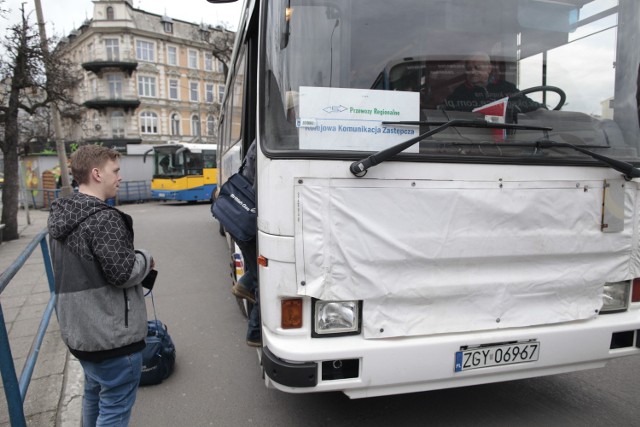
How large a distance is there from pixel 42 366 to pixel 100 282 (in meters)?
2.58

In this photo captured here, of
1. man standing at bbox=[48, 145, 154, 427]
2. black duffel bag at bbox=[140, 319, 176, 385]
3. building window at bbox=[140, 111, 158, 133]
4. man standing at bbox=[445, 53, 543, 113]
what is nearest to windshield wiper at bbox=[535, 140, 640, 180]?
man standing at bbox=[445, 53, 543, 113]

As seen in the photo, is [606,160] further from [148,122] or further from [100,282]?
[148,122]

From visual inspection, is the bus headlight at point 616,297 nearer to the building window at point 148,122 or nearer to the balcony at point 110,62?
the building window at point 148,122

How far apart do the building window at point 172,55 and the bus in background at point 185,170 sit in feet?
107

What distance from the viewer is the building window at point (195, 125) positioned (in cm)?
5131

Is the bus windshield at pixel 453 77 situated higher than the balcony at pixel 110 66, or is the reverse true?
the balcony at pixel 110 66

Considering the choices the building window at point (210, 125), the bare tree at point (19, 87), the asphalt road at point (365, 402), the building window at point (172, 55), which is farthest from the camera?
the building window at point (210, 125)

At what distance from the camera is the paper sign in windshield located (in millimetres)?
2336

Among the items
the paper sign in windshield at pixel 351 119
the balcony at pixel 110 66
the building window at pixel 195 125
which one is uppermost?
the balcony at pixel 110 66

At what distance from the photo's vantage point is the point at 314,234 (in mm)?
2309

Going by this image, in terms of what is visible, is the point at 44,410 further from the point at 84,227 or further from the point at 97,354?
the point at 84,227

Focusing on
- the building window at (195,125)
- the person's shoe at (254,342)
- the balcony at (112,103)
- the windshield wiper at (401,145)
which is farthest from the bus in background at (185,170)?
the building window at (195,125)

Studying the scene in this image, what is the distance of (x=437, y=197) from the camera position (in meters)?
2.43

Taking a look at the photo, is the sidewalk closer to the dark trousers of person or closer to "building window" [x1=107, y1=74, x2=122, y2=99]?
the dark trousers of person
